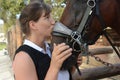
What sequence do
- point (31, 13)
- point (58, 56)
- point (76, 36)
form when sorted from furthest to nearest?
point (76, 36) → point (31, 13) → point (58, 56)

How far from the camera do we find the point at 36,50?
158cm

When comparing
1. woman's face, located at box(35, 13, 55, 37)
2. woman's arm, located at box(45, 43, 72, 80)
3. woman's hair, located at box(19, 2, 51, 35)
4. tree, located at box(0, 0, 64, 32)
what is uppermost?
woman's hair, located at box(19, 2, 51, 35)

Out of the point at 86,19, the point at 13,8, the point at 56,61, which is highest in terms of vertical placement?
the point at 86,19

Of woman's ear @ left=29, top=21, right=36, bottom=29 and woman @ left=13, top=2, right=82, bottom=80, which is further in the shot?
woman's ear @ left=29, top=21, right=36, bottom=29

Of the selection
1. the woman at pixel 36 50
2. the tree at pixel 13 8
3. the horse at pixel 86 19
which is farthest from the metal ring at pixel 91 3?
the tree at pixel 13 8

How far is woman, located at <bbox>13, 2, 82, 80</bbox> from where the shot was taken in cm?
143

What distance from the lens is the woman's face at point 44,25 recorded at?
1559 mm

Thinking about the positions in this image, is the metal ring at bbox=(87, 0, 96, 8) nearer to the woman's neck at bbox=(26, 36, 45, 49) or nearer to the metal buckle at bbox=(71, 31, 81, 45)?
the metal buckle at bbox=(71, 31, 81, 45)

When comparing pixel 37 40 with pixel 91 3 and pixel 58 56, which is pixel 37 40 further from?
pixel 91 3

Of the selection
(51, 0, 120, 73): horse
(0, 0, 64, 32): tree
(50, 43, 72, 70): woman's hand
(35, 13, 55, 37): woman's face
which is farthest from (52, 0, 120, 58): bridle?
(0, 0, 64, 32): tree

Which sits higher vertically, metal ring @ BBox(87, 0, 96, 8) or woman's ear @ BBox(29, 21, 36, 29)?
metal ring @ BBox(87, 0, 96, 8)

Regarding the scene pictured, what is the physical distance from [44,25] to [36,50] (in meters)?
0.15

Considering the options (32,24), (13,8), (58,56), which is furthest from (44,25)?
(13,8)

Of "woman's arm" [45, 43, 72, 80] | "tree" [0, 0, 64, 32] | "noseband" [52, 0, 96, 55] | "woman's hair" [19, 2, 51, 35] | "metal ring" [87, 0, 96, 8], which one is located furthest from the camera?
"tree" [0, 0, 64, 32]
